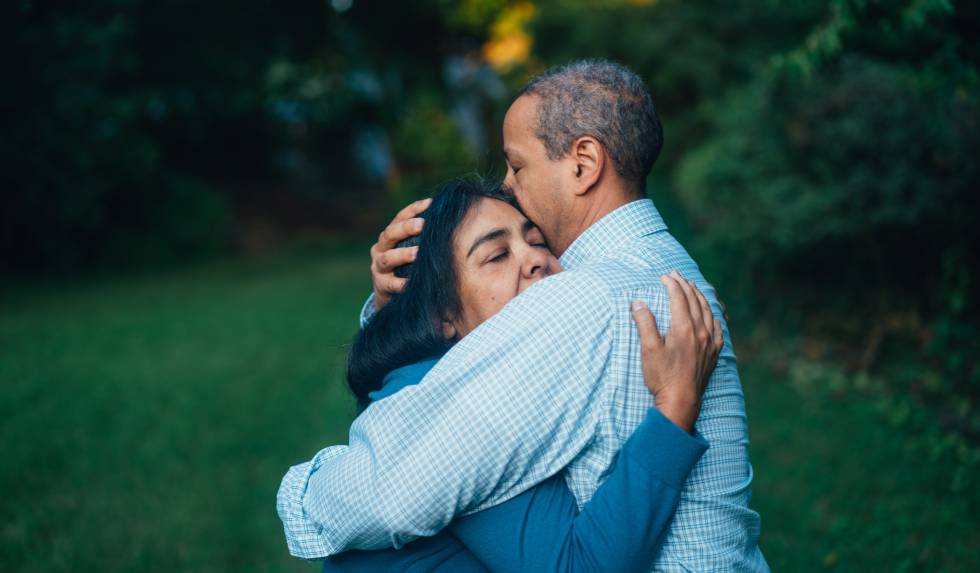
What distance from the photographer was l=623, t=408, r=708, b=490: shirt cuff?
5.91 feet

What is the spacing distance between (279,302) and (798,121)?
29.7 feet

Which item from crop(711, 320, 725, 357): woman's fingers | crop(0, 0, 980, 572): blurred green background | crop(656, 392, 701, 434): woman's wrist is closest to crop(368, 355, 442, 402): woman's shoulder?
crop(656, 392, 701, 434): woman's wrist

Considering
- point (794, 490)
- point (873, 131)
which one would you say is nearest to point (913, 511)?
point (794, 490)

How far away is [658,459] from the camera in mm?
1803

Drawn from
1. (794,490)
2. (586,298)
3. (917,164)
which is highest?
(586,298)

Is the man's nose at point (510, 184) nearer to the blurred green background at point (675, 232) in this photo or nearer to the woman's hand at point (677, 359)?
the blurred green background at point (675, 232)

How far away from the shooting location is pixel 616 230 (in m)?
2.29

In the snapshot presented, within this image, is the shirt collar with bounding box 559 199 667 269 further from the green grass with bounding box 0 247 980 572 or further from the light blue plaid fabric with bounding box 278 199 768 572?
the green grass with bounding box 0 247 980 572

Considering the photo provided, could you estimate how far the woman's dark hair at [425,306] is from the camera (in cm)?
231

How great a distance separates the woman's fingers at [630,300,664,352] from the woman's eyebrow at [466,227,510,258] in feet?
1.84

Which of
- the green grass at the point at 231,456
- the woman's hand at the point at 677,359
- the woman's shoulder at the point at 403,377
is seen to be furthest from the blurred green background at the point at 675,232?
the woman's hand at the point at 677,359

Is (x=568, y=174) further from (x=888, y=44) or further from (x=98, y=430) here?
(x=98, y=430)

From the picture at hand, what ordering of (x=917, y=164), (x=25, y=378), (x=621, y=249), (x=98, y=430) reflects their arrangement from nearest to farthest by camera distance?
(x=621, y=249) → (x=917, y=164) → (x=98, y=430) → (x=25, y=378)

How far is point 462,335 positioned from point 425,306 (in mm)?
138
